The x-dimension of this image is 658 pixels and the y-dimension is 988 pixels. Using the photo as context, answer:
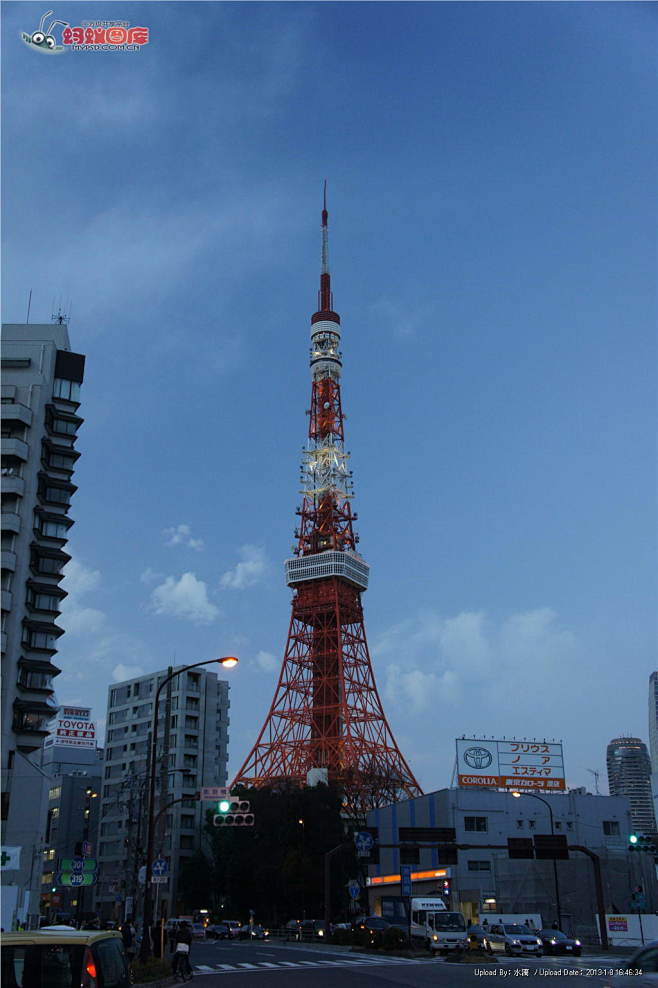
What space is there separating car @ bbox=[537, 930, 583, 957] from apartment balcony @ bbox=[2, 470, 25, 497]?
124 feet

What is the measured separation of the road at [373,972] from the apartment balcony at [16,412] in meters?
32.6

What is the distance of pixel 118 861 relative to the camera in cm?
9531

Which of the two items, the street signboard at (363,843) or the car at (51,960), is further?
the street signboard at (363,843)

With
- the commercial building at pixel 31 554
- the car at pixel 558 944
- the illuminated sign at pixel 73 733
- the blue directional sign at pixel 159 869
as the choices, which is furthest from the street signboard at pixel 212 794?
the illuminated sign at pixel 73 733

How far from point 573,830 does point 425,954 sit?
33.6 meters

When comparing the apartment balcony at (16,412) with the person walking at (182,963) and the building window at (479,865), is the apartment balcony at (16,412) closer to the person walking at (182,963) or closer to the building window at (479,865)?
the person walking at (182,963)

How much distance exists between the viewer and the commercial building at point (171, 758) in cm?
9438

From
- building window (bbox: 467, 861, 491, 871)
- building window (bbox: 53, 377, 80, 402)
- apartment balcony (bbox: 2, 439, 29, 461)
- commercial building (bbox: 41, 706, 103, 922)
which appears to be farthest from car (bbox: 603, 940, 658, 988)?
commercial building (bbox: 41, 706, 103, 922)

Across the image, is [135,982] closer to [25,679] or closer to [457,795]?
[25,679]

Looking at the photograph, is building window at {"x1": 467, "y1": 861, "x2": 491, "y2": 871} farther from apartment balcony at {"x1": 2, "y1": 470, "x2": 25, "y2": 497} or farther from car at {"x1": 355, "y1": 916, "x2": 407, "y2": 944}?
apartment balcony at {"x1": 2, "y1": 470, "x2": 25, "y2": 497}

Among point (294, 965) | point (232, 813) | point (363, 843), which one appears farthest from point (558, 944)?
point (232, 813)

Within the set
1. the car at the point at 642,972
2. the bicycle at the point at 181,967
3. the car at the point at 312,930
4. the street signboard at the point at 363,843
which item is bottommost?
the car at the point at 312,930

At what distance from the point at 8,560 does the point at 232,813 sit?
28.0 meters

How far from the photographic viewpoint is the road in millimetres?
24250
